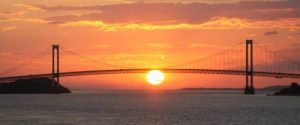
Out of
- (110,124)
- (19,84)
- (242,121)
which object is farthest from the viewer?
(19,84)

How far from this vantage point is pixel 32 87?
180625 millimetres

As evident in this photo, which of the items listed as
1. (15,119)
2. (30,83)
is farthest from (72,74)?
(15,119)

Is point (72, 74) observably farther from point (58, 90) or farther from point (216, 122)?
point (216, 122)

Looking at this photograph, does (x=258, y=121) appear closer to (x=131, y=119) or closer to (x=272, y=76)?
(x=131, y=119)

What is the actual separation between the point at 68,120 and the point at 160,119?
7616mm

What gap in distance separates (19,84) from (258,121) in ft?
431

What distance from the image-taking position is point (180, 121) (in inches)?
2258

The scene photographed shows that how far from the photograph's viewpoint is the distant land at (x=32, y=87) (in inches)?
6698

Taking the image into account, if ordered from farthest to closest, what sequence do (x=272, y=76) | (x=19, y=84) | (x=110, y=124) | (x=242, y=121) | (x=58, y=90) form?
(x=19, y=84), (x=58, y=90), (x=272, y=76), (x=242, y=121), (x=110, y=124)

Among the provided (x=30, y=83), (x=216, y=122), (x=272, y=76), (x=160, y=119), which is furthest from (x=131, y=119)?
(x=30, y=83)

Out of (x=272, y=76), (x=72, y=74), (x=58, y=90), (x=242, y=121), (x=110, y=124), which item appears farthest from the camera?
(x=58, y=90)

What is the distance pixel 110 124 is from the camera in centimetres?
5466

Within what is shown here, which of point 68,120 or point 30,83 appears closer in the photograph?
point 68,120

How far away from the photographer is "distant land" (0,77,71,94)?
170m
